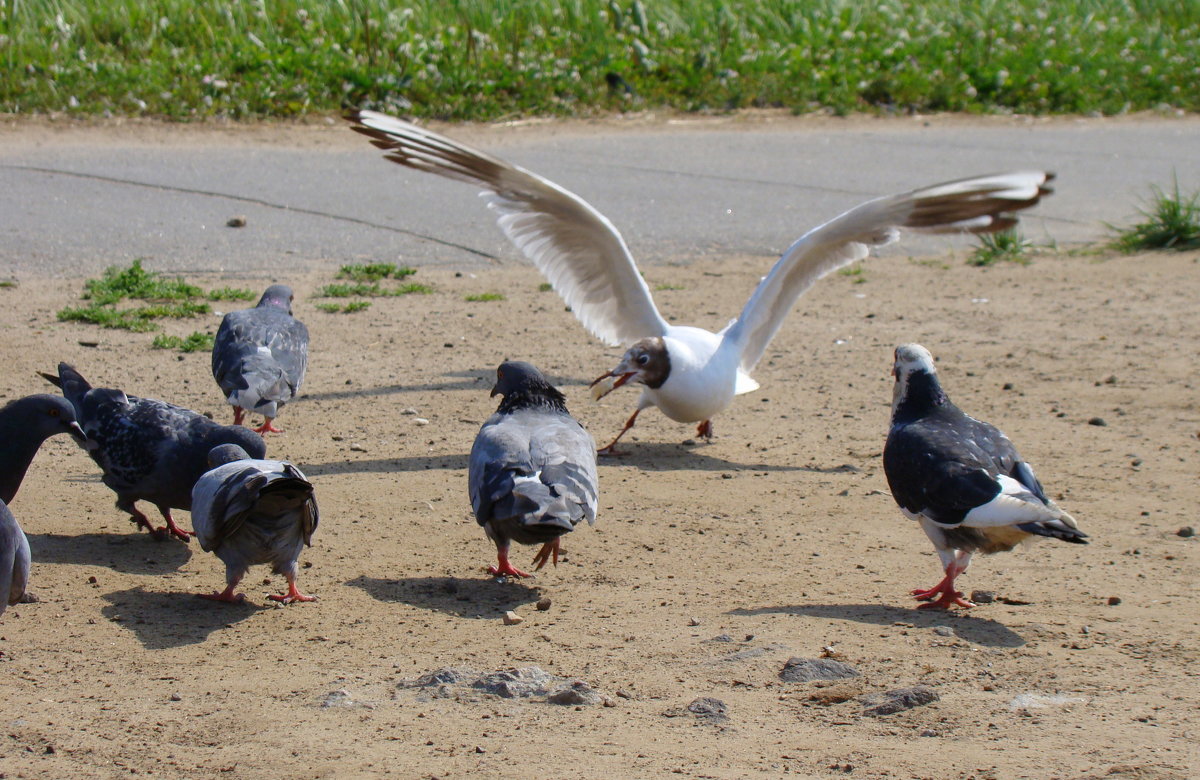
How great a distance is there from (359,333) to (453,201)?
355 cm

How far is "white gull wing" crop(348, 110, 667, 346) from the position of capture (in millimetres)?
6332

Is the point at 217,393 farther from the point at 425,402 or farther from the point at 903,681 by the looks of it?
the point at 903,681

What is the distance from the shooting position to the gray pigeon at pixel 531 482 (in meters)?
4.34

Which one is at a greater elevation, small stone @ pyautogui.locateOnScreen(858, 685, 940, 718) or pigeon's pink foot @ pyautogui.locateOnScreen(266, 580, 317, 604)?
small stone @ pyautogui.locateOnScreen(858, 685, 940, 718)

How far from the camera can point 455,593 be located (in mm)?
4633

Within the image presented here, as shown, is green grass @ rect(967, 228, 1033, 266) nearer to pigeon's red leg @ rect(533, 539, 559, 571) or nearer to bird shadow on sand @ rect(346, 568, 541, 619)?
pigeon's red leg @ rect(533, 539, 559, 571)

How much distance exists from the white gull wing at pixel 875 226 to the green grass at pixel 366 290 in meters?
2.58

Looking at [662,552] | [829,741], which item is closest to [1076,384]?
[662,552]

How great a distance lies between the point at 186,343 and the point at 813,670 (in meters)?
4.61

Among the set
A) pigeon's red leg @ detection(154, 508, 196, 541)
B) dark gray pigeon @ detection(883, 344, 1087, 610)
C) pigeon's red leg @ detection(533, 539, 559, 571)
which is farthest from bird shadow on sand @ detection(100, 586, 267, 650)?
dark gray pigeon @ detection(883, 344, 1087, 610)

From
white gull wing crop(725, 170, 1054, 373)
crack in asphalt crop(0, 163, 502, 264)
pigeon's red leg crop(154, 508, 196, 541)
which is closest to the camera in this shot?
pigeon's red leg crop(154, 508, 196, 541)

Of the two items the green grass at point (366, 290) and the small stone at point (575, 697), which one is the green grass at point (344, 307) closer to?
the green grass at point (366, 290)

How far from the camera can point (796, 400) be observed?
286 inches

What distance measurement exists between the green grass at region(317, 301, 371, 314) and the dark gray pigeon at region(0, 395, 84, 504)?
3499 mm
